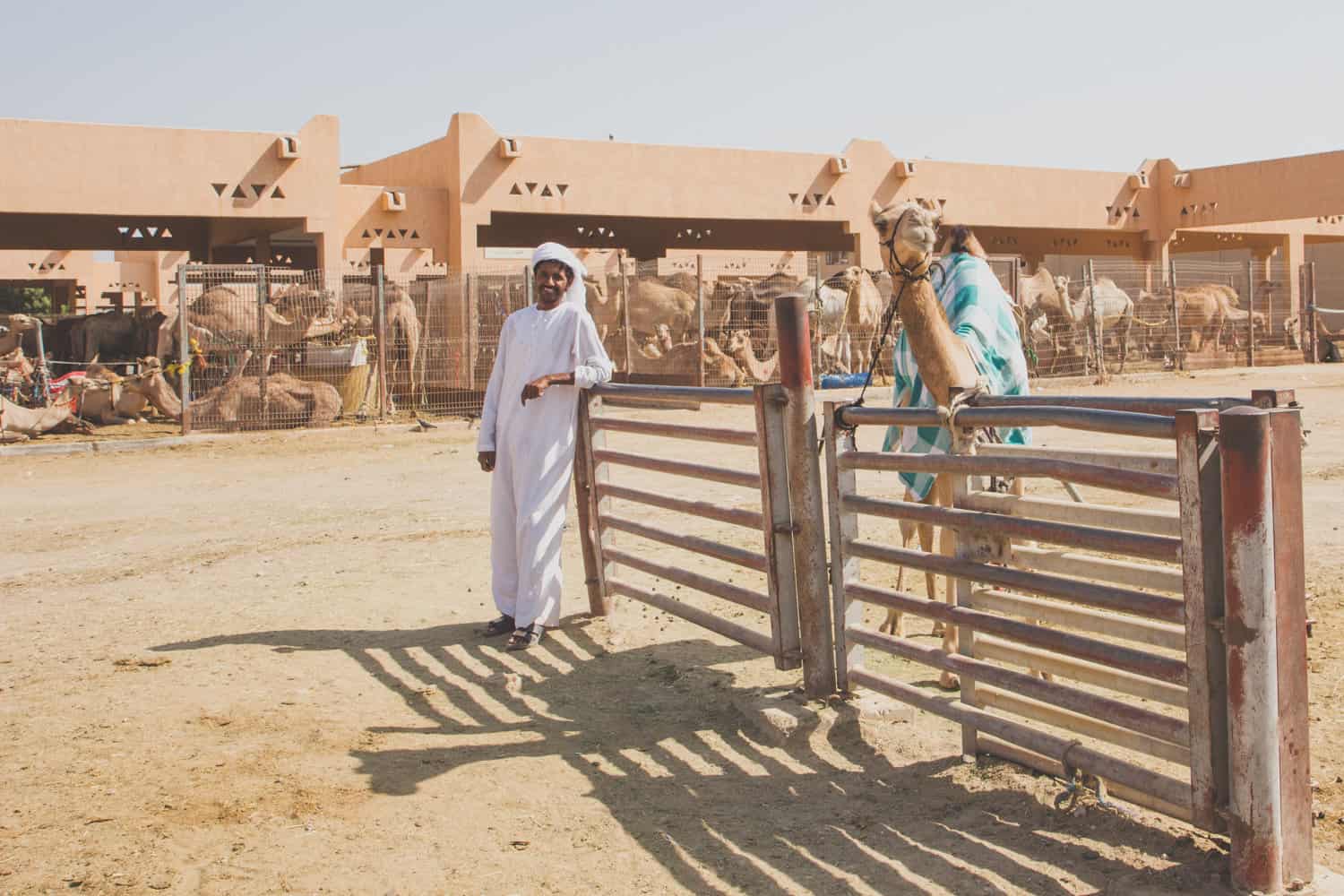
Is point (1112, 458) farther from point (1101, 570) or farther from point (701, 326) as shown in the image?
point (701, 326)

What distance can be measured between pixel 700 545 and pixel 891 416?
1564 millimetres

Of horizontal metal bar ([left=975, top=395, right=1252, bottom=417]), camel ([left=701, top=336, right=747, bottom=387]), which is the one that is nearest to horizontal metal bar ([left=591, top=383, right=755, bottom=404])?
horizontal metal bar ([left=975, top=395, right=1252, bottom=417])

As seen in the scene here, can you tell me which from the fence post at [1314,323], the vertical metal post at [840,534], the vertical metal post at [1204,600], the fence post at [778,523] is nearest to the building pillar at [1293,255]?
the fence post at [1314,323]

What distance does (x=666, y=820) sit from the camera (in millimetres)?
4031

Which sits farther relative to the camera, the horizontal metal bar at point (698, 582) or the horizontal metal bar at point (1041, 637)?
the horizontal metal bar at point (698, 582)

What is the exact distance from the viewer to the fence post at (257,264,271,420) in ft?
57.3

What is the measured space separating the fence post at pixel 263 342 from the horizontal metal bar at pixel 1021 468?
46.7ft

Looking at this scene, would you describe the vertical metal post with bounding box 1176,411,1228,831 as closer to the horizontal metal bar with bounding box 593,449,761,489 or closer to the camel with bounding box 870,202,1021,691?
the camel with bounding box 870,202,1021,691

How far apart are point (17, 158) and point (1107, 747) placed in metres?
19.5

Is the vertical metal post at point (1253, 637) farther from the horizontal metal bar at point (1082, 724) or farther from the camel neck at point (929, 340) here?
the camel neck at point (929, 340)

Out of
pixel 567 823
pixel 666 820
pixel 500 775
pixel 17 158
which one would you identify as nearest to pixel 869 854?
pixel 666 820

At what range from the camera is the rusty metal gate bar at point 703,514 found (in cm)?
494

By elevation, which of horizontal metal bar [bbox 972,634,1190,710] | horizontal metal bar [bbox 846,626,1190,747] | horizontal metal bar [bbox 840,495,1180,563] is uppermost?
horizontal metal bar [bbox 840,495,1180,563]

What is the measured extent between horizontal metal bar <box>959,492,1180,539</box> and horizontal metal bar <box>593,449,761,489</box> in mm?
1131
